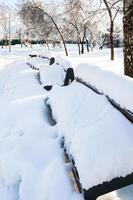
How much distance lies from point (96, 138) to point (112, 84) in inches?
46.8

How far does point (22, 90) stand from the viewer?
10.4 meters

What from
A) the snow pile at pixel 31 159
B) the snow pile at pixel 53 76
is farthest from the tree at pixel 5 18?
the snow pile at pixel 31 159

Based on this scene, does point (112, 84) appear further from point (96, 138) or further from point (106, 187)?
point (106, 187)

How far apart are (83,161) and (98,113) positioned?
112 centimetres

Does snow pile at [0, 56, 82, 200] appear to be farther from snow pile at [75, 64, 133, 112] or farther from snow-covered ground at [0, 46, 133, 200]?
snow pile at [75, 64, 133, 112]

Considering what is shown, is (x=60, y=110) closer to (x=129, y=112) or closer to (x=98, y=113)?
(x=98, y=113)

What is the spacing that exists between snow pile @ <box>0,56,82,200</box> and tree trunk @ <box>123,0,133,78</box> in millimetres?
1760

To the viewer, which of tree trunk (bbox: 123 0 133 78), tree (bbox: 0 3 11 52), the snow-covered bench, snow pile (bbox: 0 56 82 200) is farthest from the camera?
tree (bbox: 0 3 11 52)

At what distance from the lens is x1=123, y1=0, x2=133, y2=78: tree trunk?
753cm

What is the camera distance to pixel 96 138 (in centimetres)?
405

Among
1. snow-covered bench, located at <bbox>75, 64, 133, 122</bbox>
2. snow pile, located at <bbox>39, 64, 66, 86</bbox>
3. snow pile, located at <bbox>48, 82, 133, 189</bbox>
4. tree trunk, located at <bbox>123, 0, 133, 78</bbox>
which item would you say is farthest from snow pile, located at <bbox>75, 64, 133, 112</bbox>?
snow pile, located at <bbox>39, 64, 66, 86</bbox>

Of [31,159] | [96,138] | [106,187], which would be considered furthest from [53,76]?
[106,187]

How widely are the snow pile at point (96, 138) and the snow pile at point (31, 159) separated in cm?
26

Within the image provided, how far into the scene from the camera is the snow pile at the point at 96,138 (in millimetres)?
3578
